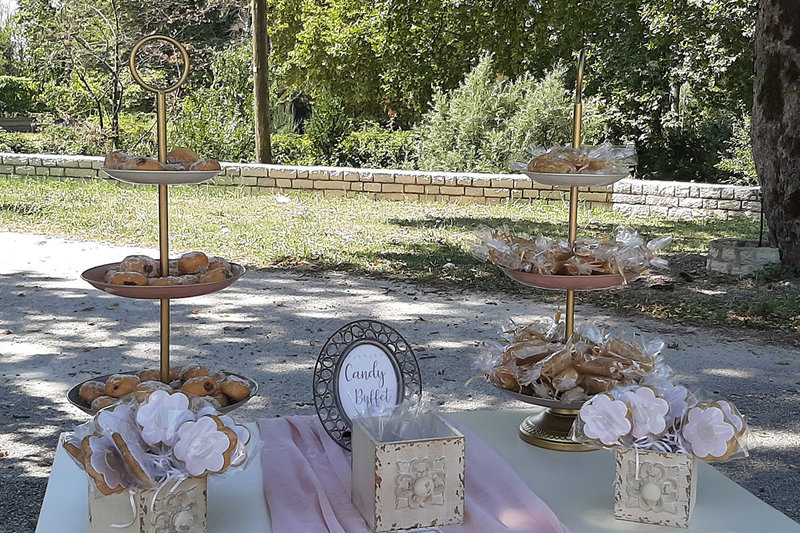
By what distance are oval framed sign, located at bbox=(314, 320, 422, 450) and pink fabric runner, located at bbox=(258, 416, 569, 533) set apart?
8cm

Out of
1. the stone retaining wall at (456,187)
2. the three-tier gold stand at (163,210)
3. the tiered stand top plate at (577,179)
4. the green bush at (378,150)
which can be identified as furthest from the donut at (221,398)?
the green bush at (378,150)

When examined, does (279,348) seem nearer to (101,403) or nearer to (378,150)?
(101,403)

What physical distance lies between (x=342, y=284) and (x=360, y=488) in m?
5.40

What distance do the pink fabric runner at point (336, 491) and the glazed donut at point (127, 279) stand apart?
17.5 inches

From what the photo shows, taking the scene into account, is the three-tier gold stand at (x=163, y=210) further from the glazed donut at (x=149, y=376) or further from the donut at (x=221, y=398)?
the donut at (x=221, y=398)

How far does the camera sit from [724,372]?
4.78m

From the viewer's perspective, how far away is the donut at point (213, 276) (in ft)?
6.02

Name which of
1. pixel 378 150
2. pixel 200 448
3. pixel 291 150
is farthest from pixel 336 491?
pixel 291 150

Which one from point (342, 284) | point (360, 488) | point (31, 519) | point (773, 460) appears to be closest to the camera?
point (360, 488)

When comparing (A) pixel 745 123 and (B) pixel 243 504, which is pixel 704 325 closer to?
(B) pixel 243 504

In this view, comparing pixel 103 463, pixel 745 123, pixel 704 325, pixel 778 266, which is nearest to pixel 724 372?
pixel 704 325

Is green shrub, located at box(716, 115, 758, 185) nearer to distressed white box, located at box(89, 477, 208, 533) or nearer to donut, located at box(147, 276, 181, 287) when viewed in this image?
donut, located at box(147, 276, 181, 287)

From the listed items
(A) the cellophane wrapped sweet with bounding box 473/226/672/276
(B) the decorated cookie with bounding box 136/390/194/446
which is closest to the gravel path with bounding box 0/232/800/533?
(A) the cellophane wrapped sweet with bounding box 473/226/672/276

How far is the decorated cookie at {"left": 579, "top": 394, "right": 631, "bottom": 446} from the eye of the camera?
155cm
